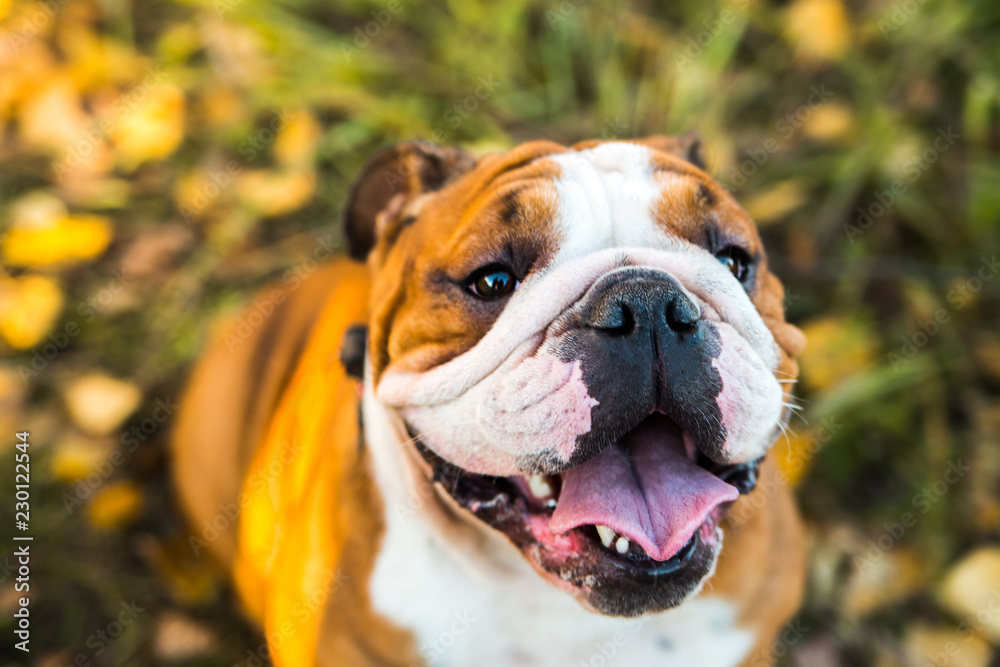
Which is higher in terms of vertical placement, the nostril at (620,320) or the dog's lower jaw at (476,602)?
the nostril at (620,320)

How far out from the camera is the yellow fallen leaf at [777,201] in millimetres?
3721

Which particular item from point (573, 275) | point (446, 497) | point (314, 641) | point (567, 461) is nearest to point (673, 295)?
point (573, 275)

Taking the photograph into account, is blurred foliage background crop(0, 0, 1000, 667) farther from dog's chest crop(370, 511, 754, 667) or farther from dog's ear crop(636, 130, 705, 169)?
dog's ear crop(636, 130, 705, 169)

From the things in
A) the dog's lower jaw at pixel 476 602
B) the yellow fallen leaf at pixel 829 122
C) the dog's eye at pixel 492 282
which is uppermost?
the dog's eye at pixel 492 282

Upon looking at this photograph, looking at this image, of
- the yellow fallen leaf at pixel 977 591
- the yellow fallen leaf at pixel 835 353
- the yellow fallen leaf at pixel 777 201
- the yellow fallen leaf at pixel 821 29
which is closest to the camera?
the yellow fallen leaf at pixel 977 591

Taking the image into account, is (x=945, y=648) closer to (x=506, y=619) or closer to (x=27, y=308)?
(x=506, y=619)

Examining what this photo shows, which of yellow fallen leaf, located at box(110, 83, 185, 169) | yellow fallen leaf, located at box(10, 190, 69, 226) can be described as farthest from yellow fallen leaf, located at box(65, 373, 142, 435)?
yellow fallen leaf, located at box(110, 83, 185, 169)

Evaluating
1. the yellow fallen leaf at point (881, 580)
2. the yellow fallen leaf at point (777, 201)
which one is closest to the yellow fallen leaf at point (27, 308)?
the yellow fallen leaf at point (777, 201)

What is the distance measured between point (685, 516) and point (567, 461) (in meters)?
0.30

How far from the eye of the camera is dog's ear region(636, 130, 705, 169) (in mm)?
2125

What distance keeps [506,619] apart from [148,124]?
10.9 feet

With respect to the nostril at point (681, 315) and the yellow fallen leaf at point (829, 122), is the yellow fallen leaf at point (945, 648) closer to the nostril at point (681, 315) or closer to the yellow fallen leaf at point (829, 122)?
the nostril at point (681, 315)

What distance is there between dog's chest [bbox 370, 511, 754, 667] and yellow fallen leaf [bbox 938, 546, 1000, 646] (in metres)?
1.43

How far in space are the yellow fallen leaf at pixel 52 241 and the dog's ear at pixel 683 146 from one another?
118 inches
